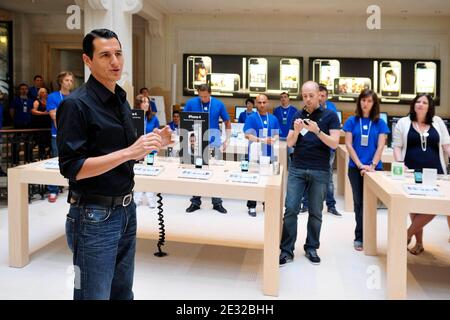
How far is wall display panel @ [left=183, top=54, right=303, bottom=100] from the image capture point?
10820 mm

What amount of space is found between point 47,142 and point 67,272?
4.16 metres

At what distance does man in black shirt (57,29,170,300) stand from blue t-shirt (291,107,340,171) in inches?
92.4

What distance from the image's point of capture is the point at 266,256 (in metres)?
3.54

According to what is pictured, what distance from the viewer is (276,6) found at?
9.86 meters

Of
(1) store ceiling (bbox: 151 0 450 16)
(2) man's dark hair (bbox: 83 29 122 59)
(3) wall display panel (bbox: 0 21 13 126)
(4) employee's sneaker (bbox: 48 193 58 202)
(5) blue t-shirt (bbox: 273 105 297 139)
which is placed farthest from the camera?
(3) wall display panel (bbox: 0 21 13 126)

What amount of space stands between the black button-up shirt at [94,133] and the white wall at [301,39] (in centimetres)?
929

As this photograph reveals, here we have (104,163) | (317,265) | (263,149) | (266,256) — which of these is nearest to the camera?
(104,163)

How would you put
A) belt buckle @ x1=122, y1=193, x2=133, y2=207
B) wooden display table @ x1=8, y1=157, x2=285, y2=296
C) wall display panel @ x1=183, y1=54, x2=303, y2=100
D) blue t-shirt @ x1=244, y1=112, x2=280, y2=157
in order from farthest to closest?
1. wall display panel @ x1=183, y1=54, x2=303, y2=100
2. blue t-shirt @ x1=244, y1=112, x2=280, y2=157
3. wooden display table @ x1=8, y1=157, x2=285, y2=296
4. belt buckle @ x1=122, y1=193, x2=133, y2=207

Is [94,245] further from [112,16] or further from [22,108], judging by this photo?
[22,108]

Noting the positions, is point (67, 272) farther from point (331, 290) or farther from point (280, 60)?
point (280, 60)

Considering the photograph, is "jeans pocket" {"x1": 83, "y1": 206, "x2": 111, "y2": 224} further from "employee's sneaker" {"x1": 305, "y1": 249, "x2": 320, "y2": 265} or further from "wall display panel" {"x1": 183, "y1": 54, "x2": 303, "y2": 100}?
"wall display panel" {"x1": 183, "y1": 54, "x2": 303, "y2": 100}

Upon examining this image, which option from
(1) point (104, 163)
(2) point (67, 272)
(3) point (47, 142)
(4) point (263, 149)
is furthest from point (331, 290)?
(3) point (47, 142)

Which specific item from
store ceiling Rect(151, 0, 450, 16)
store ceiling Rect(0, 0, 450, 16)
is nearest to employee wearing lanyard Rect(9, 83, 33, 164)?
store ceiling Rect(0, 0, 450, 16)

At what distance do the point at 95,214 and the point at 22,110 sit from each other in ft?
30.2
